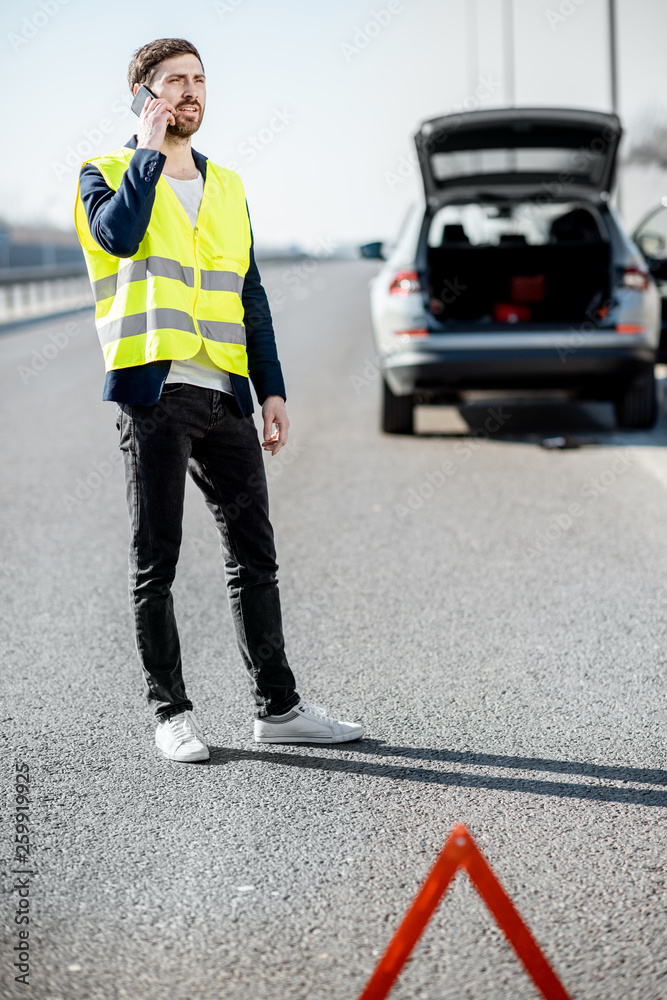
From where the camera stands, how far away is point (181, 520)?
3268 millimetres

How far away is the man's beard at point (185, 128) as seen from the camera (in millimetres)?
3078

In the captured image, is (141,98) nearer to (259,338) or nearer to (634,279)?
(259,338)

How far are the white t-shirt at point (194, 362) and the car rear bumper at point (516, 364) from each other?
15.9ft

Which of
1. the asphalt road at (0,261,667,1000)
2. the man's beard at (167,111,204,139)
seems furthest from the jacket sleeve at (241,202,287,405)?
the asphalt road at (0,261,667,1000)

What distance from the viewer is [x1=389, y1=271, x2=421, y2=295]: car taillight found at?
8.12 m

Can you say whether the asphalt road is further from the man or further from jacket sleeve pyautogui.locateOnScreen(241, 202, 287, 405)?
jacket sleeve pyautogui.locateOnScreen(241, 202, 287, 405)

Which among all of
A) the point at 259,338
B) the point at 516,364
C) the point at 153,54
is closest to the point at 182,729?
the point at 259,338

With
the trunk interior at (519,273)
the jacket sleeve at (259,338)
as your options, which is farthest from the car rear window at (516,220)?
the jacket sleeve at (259,338)

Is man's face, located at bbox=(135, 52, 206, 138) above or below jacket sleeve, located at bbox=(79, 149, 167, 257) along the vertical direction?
above

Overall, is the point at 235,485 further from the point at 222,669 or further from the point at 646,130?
the point at 646,130

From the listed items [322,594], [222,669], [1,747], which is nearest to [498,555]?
[322,594]

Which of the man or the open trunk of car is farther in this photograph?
the open trunk of car

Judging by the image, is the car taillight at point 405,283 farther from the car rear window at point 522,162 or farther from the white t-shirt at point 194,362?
the white t-shirt at point 194,362

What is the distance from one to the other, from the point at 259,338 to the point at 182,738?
122 cm
